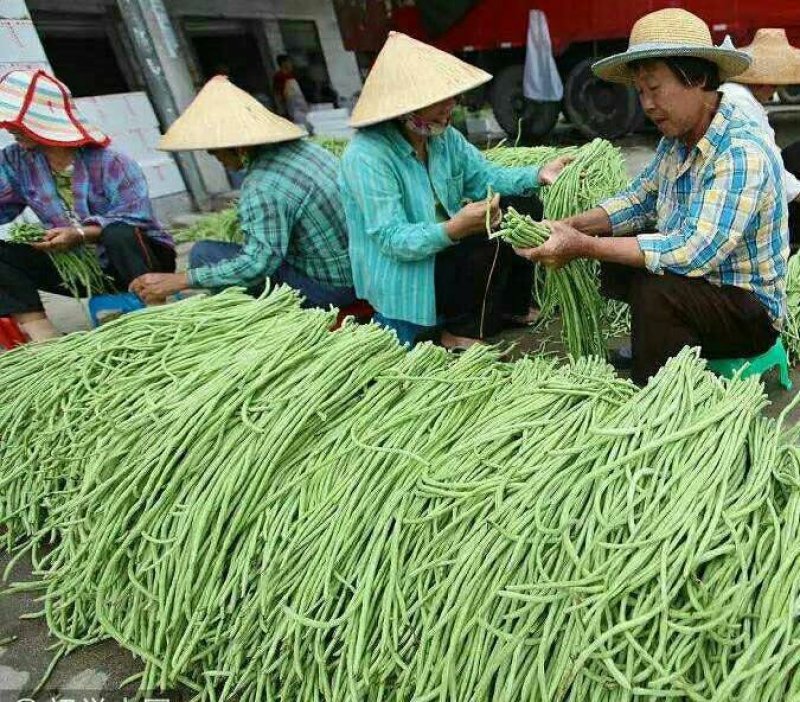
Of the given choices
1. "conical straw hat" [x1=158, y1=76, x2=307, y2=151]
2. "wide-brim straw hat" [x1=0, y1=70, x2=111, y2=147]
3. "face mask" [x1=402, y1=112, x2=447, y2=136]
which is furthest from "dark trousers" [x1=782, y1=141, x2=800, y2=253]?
"wide-brim straw hat" [x1=0, y1=70, x2=111, y2=147]

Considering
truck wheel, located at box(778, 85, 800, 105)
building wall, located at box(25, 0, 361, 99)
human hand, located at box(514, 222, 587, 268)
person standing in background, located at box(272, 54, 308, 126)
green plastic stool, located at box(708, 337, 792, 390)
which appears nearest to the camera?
human hand, located at box(514, 222, 587, 268)

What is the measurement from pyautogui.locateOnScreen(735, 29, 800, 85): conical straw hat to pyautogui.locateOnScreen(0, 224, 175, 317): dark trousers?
3049 millimetres

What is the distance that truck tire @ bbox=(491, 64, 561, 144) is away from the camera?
719 centimetres

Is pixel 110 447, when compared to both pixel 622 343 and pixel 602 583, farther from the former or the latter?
pixel 622 343

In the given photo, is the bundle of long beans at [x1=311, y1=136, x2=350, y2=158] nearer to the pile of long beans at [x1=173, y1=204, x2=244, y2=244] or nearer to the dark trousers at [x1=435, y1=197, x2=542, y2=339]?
the pile of long beans at [x1=173, y1=204, x2=244, y2=244]

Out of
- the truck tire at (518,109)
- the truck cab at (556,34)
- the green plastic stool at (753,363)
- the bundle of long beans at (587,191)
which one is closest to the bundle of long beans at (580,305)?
the bundle of long beans at (587,191)

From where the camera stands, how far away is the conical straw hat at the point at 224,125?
2299 millimetres

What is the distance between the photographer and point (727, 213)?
62.3 inches

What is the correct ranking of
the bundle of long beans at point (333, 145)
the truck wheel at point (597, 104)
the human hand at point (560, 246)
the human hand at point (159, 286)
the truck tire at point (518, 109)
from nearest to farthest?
1. the human hand at point (560, 246)
2. the human hand at point (159, 286)
3. the bundle of long beans at point (333, 145)
4. the truck wheel at point (597, 104)
5. the truck tire at point (518, 109)

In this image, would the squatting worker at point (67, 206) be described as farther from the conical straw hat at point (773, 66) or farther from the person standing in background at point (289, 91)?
the person standing in background at point (289, 91)

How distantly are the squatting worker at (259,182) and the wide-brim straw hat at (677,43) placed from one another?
1.34m

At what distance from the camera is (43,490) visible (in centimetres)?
160

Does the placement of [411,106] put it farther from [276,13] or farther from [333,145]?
[276,13]

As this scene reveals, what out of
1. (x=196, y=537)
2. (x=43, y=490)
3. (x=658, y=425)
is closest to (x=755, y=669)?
(x=658, y=425)
